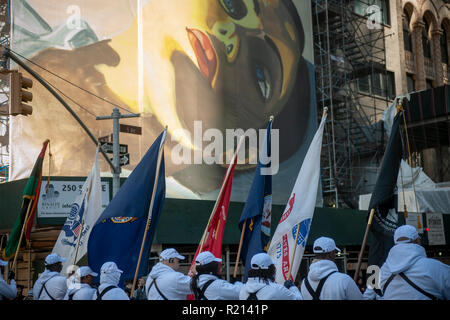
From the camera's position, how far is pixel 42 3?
23922 millimetres

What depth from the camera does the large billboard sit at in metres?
23.6

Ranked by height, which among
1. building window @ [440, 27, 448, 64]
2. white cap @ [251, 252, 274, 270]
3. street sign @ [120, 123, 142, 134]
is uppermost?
building window @ [440, 27, 448, 64]

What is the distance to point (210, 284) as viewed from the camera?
594cm

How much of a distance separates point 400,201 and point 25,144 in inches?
618

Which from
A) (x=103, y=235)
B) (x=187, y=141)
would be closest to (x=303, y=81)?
(x=187, y=141)

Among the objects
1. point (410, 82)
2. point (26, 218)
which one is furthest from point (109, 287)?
point (410, 82)

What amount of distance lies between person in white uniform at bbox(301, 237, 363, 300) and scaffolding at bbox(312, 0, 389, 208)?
2461 cm

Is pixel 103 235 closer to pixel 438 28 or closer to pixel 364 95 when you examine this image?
pixel 364 95

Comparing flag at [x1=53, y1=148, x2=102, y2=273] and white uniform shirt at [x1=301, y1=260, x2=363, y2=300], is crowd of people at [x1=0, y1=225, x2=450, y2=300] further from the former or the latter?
flag at [x1=53, y1=148, x2=102, y2=273]

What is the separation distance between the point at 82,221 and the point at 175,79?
54.7 ft

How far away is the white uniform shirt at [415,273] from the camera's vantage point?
504cm

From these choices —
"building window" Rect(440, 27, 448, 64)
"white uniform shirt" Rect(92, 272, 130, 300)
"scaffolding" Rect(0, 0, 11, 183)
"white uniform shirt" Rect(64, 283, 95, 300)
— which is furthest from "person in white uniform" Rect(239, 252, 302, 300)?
"building window" Rect(440, 27, 448, 64)

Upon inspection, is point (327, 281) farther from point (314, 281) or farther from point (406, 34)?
point (406, 34)

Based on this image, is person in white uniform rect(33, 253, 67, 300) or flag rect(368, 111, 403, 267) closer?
person in white uniform rect(33, 253, 67, 300)
